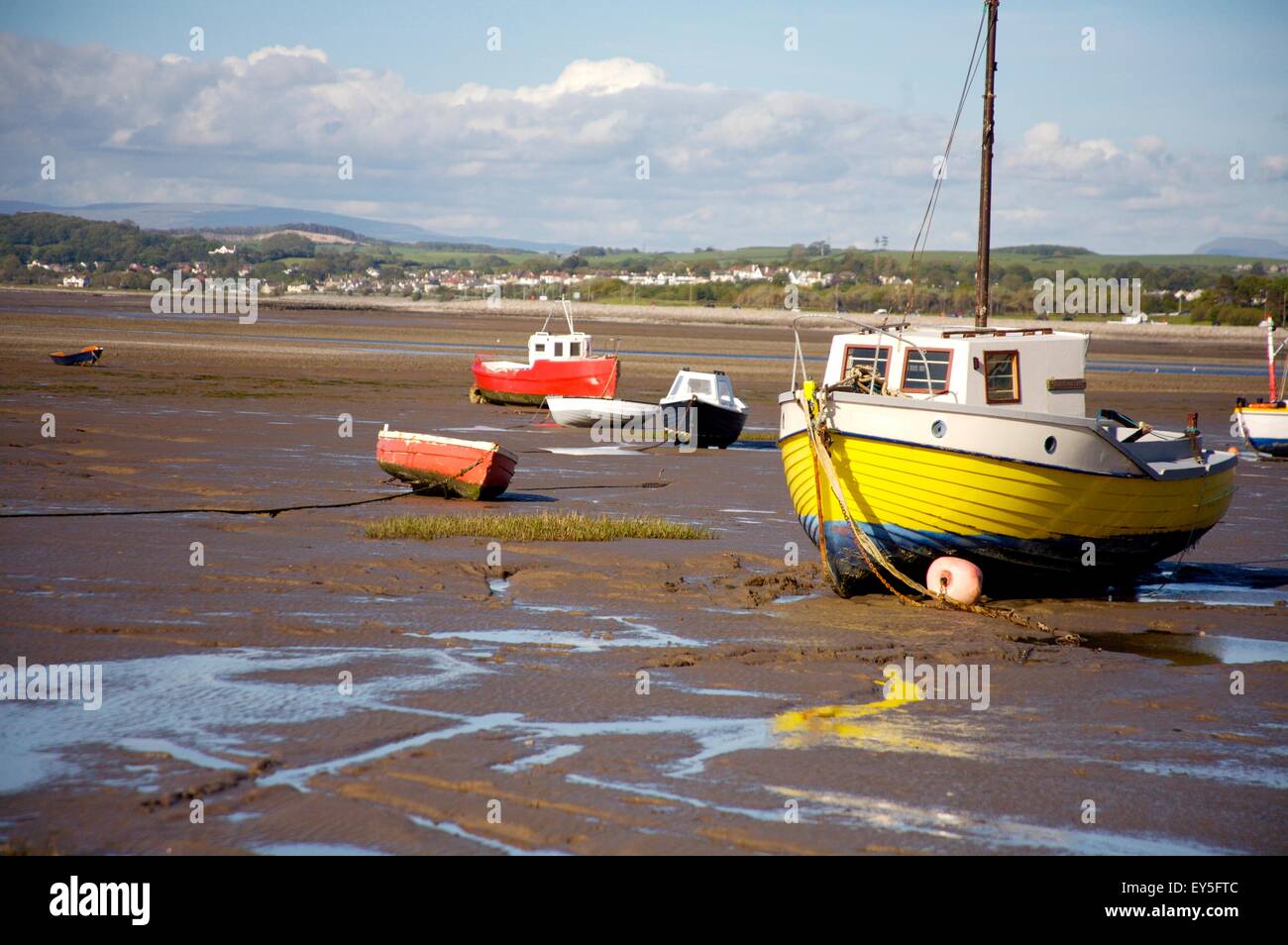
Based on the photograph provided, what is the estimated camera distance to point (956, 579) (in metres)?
14.7

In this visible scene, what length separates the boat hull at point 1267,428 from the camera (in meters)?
32.9

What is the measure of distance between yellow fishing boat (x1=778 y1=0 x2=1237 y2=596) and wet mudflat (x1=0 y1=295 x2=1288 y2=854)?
65 cm

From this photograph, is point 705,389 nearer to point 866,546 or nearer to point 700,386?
point 700,386

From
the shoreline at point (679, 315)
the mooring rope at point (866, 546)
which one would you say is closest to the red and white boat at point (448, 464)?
the mooring rope at point (866, 546)

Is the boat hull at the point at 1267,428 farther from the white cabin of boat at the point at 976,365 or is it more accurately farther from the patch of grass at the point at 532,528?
the patch of grass at the point at 532,528

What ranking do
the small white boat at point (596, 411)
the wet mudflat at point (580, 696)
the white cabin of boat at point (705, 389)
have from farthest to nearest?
the small white boat at point (596, 411)
the white cabin of boat at point (705, 389)
the wet mudflat at point (580, 696)

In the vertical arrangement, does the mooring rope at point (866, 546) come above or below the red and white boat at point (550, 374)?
below

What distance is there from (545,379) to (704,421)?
1030cm

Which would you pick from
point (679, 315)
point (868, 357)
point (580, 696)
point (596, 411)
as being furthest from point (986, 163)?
point (679, 315)

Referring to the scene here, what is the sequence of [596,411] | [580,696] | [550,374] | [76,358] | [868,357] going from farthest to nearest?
[76,358] < [550,374] < [596,411] < [868,357] < [580,696]

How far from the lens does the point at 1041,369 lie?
52.8ft

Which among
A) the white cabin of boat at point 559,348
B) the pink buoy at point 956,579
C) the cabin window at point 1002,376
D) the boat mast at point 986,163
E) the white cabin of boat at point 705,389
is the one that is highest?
the boat mast at point 986,163

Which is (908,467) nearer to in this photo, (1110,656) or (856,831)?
(1110,656)

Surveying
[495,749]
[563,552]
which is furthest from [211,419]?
[495,749]
